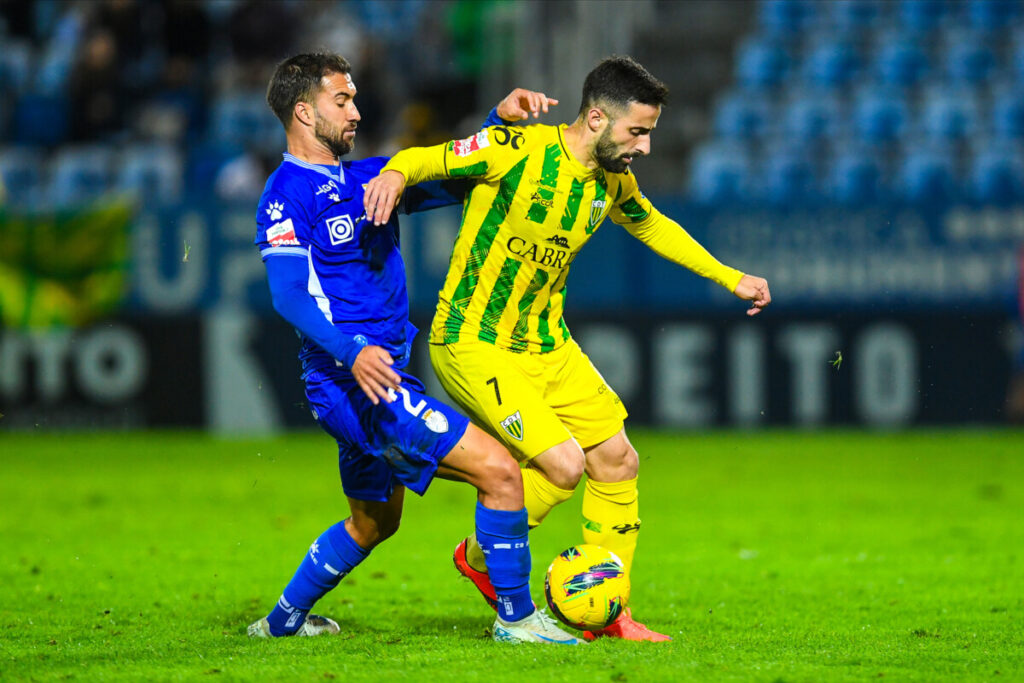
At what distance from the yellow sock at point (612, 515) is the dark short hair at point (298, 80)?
6.20ft

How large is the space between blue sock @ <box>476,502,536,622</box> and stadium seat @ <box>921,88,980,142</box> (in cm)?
1161

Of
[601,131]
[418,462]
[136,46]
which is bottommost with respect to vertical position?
[418,462]

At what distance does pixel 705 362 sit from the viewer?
13633mm

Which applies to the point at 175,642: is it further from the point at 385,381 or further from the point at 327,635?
the point at 385,381

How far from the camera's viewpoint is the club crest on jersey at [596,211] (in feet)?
17.7

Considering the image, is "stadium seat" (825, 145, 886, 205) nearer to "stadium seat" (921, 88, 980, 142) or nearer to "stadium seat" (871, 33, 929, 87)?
"stadium seat" (921, 88, 980, 142)

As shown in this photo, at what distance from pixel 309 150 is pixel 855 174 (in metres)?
10.8

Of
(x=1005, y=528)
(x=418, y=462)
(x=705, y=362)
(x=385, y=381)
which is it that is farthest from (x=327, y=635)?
(x=705, y=362)

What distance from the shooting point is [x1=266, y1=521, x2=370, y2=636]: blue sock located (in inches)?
210

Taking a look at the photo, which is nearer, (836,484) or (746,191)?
(836,484)

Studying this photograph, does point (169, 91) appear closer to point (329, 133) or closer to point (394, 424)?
point (329, 133)

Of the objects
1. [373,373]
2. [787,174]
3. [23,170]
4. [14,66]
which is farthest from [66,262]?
[373,373]

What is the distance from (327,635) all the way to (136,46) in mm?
11973

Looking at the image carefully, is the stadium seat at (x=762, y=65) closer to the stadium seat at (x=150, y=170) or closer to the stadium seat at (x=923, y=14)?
the stadium seat at (x=923, y=14)
